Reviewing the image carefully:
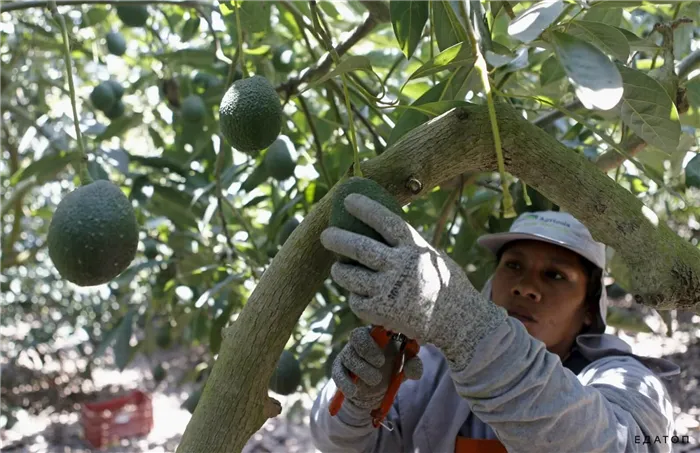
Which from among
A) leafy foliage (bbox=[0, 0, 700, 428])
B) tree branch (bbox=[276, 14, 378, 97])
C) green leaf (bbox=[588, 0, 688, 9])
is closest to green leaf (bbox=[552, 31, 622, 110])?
leafy foliage (bbox=[0, 0, 700, 428])

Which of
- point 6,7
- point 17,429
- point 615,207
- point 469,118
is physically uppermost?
point 17,429

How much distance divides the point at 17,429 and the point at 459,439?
3775 mm

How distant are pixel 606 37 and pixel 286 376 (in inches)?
48.2

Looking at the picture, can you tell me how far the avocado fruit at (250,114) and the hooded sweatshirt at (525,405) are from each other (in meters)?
0.53

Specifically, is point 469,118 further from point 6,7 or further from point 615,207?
point 6,7

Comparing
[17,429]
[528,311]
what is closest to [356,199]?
[528,311]

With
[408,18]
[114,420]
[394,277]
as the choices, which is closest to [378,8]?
[408,18]

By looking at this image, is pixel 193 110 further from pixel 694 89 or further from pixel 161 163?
pixel 694 89

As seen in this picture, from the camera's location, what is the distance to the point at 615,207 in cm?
104

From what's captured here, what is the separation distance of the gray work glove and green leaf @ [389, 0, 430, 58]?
Result: 1.31 ft

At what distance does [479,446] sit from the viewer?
5.55ft

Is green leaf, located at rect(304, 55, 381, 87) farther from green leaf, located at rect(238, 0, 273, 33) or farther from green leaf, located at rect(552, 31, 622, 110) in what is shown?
green leaf, located at rect(238, 0, 273, 33)

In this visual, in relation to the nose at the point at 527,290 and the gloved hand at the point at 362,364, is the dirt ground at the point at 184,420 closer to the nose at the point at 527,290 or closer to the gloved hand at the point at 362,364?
the nose at the point at 527,290

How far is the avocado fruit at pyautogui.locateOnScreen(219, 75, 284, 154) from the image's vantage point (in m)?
1.22
